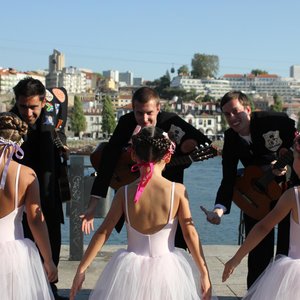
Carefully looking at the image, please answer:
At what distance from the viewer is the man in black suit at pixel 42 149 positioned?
5.27 meters

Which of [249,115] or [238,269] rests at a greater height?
[249,115]

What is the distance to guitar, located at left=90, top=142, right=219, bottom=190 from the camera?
5453mm

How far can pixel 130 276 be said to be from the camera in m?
4.16

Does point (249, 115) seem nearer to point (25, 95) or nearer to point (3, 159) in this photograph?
point (25, 95)

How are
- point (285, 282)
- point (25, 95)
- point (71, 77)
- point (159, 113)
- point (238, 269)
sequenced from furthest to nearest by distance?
point (71, 77) < point (238, 269) < point (159, 113) < point (25, 95) < point (285, 282)

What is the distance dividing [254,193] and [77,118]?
122695mm

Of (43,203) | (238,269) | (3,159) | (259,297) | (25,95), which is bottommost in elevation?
(238,269)

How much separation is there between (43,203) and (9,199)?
110cm

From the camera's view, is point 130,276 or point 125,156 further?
point 125,156

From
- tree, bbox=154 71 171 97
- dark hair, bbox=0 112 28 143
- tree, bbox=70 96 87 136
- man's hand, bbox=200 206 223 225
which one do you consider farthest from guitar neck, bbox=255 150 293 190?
tree, bbox=154 71 171 97

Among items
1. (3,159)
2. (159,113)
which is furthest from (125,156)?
(3,159)

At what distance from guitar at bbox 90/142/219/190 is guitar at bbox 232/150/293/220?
0.34 metres

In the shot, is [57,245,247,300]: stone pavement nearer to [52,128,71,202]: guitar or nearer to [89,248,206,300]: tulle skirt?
[52,128,71,202]: guitar

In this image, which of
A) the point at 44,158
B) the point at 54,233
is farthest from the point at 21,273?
the point at 54,233
